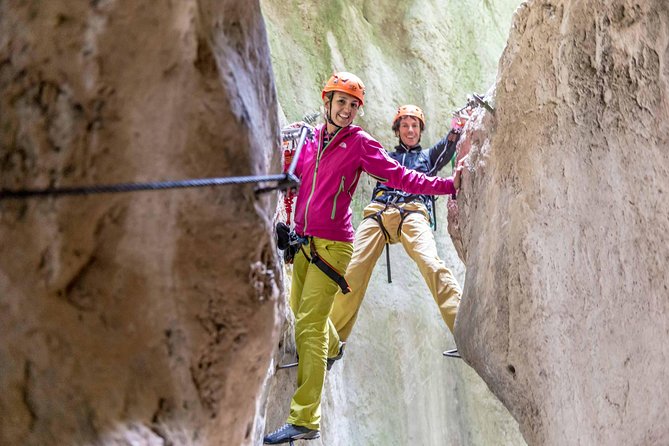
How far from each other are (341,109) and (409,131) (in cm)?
148

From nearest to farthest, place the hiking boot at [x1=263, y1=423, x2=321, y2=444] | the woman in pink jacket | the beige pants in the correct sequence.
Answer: the hiking boot at [x1=263, y1=423, x2=321, y2=444]
the woman in pink jacket
the beige pants

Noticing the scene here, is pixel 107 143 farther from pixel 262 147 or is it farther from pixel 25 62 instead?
pixel 262 147

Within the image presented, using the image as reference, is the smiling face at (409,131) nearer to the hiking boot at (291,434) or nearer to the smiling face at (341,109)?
the smiling face at (341,109)

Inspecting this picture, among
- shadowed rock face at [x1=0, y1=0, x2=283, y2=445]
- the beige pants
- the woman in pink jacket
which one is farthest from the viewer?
the beige pants

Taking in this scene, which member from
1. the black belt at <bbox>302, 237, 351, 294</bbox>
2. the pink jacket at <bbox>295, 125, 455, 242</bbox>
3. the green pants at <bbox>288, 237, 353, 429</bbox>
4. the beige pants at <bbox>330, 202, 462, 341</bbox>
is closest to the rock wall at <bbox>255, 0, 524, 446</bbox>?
the beige pants at <bbox>330, 202, 462, 341</bbox>

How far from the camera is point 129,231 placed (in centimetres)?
165

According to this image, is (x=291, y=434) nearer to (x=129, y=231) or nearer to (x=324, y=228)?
(x=324, y=228)

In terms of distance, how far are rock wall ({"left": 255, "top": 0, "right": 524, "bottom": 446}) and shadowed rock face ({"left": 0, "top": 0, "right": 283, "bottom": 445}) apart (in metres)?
5.05

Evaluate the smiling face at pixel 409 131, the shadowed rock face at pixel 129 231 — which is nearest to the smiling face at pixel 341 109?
the smiling face at pixel 409 131

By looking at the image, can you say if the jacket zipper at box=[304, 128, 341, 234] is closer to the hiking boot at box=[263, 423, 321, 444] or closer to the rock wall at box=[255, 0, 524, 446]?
the hiking boot at box=[263, 423, 321, 444]

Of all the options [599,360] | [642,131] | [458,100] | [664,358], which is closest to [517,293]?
[599,360]

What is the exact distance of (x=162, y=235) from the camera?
5.52 ft

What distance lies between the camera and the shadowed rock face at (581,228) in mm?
3465

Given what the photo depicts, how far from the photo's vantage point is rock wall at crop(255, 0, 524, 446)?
750cm
